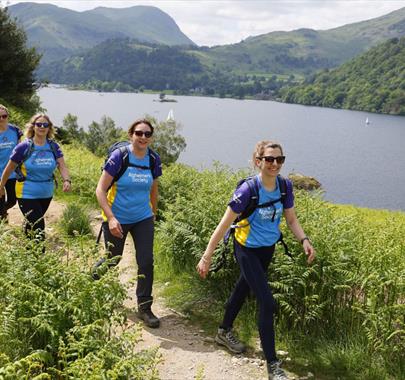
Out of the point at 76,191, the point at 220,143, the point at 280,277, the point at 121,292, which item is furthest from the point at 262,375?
the point at 220,143

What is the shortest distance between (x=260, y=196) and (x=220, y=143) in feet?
307

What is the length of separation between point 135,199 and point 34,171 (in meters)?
1.88

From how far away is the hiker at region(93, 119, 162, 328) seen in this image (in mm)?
5965

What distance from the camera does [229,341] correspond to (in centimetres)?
576

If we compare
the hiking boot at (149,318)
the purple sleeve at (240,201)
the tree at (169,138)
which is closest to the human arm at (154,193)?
the hiking boot at (149,318)

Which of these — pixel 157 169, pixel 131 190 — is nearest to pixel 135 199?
pixel 131 190

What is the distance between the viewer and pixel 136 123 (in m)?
6.12

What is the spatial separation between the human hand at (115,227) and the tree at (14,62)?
3055 centimetres

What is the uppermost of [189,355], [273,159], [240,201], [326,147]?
[273,159]

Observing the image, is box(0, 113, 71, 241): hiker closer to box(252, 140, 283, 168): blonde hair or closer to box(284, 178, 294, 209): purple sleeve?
box(252, 140, 283, 168): blonde hair

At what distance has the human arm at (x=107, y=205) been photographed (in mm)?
5820

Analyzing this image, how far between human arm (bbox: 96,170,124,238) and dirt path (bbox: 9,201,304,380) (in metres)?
0.52

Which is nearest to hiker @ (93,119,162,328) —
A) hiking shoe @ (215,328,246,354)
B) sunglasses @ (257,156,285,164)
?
hiking shoe @ (215,328,246,354)

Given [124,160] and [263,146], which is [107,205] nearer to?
[124,160]
